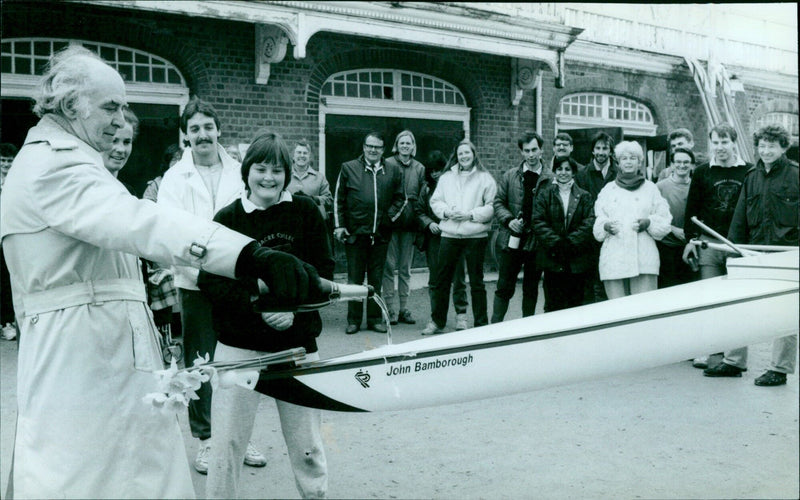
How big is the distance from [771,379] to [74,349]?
12.8 ft

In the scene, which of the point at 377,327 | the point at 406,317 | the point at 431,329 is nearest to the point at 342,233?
the point at 406,317

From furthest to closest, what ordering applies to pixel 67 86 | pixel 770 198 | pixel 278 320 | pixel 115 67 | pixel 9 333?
pixel 115 67 → pixel 9 333 → pixel 770 198 → pixel 278 320 → pixel 67 86

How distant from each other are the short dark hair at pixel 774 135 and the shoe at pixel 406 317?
8.52 ft

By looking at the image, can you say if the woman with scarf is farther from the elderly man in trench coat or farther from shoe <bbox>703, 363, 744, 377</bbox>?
the elderly man in trench coat

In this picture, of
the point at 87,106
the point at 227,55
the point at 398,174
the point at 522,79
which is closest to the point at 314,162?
the point at 227,55

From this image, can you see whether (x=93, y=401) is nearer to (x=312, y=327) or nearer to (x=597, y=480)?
(x=312, y=327)

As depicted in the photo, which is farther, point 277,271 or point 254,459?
point 254,459

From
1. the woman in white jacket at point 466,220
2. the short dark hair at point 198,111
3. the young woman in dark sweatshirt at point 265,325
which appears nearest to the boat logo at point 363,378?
the young woman in dark sweatshirt at point 265,325

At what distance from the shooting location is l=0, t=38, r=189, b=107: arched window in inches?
260

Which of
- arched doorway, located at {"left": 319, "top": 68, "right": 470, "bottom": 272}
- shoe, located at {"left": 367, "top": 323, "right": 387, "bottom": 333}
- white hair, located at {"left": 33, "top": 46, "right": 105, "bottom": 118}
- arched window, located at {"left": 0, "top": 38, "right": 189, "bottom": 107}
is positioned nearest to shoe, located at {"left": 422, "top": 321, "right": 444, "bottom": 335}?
shoe, located at {"left": 367, "top": 323, "right": 387, "bottom": 333}

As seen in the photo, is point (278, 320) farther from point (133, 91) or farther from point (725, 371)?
point (133, 91)

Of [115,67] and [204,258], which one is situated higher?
[115,67]

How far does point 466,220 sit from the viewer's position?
524 centimetres

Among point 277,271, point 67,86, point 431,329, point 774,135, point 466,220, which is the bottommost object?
point 431,329
